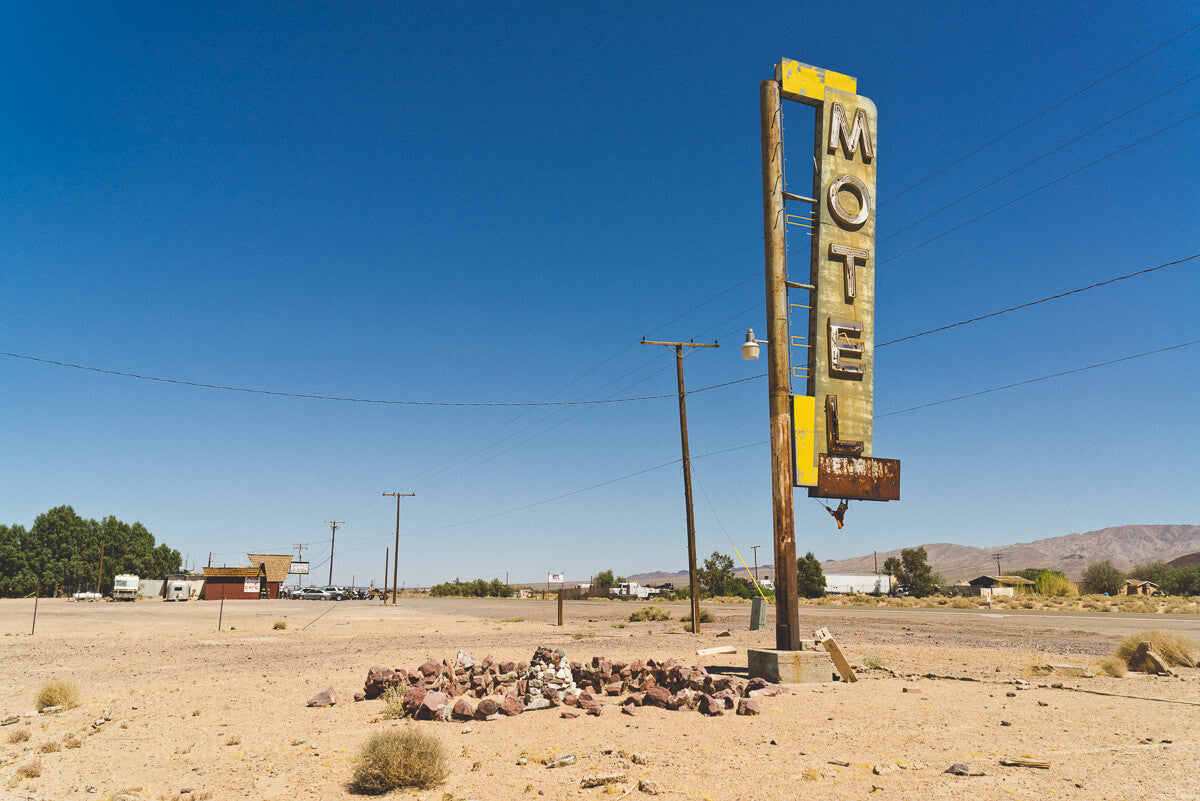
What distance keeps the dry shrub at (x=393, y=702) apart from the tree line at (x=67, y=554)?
3421 inches

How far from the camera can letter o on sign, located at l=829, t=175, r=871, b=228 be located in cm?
1521

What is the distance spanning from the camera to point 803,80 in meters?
15.2

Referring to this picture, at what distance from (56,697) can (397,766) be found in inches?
325

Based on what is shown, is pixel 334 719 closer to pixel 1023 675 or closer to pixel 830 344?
pixel 830 344

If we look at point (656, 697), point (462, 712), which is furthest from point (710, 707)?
point (462, 712)

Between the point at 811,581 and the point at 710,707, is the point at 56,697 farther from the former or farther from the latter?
the point at 811,581

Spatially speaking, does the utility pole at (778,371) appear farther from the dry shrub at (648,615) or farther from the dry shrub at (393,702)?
the dry shrub at (648,615)

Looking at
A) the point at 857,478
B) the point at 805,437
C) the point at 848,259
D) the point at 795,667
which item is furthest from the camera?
the point at 848,259

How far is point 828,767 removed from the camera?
7699 millimetres

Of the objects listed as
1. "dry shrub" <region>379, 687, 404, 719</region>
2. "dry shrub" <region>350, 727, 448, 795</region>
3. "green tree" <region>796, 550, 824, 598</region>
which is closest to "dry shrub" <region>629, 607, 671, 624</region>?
"dry shrub" <region>379, 687, 404, 719</region>

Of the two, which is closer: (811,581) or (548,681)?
(548,681)

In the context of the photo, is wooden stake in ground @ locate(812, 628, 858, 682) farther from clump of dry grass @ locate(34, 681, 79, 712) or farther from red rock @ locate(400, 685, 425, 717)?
clump of dry grass @ locate(34, 681, 79, 712)

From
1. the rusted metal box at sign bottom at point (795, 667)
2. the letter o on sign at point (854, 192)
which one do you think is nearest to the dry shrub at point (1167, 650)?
the rusted metal box at sign bottom at point (795, 667)

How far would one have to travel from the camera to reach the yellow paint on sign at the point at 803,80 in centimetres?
1508
